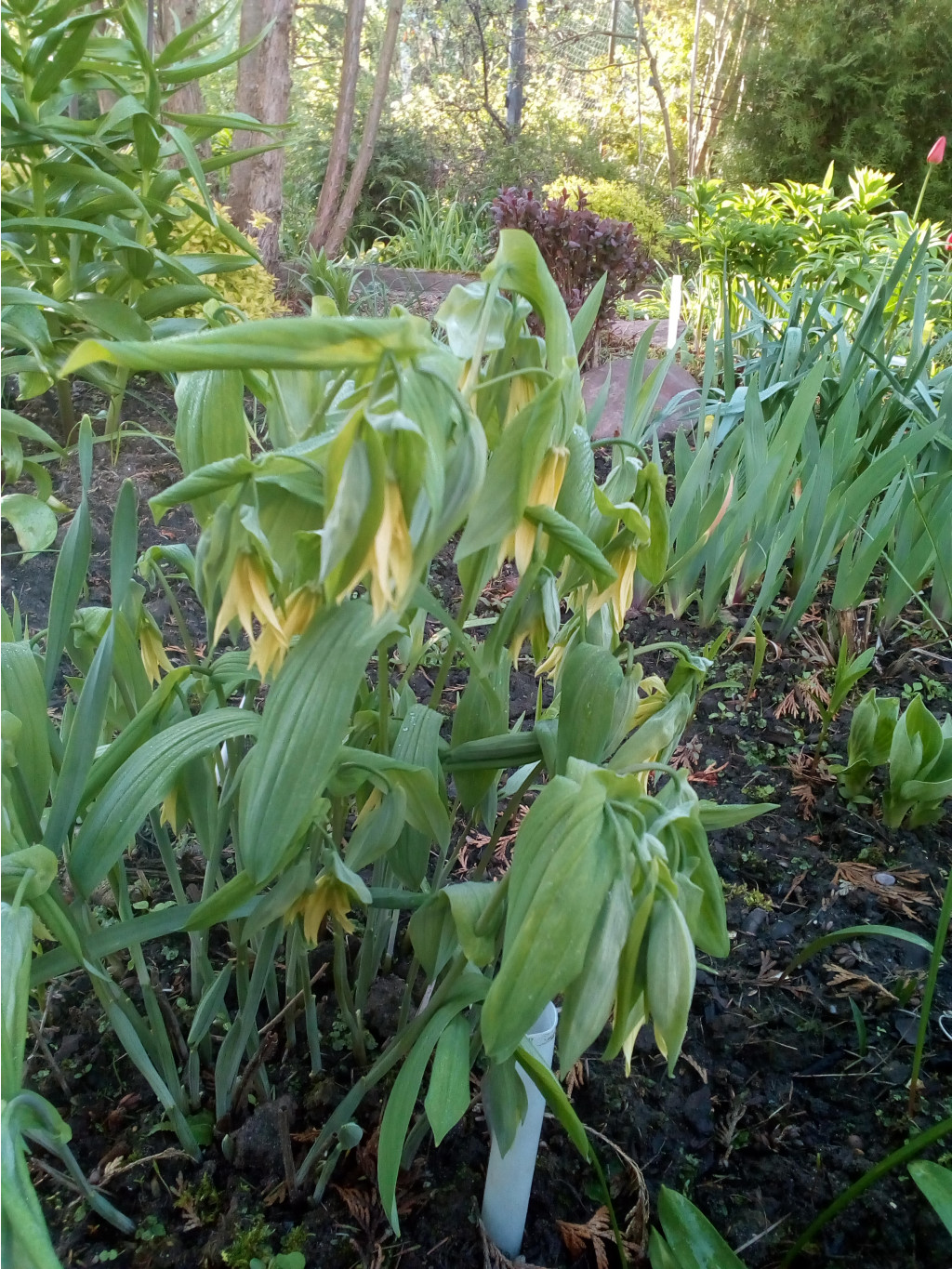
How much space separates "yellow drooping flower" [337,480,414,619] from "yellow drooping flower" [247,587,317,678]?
0.20 ft

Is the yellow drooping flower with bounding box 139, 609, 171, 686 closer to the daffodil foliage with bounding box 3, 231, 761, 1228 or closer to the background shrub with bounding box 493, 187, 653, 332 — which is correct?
the daffodil foliage with bounding box 3, 231, 761, 1228

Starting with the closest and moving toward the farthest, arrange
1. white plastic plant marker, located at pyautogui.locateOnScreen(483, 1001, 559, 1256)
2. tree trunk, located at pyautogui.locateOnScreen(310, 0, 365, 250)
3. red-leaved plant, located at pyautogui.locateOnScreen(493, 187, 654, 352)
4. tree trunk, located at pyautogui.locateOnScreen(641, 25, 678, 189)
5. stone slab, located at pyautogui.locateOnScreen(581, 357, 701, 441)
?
1. white plastic plant marker, located at pyautogui.locateOnScreen(483, 1001, 559, 1256)
2. stone slab, located at pyautogui.locateOnScreen(581, 357, 701, 441)
3. red-leaved plant, located at pyautogui.locateOnScreen(493, 187, 654, 352)
4. tree trunk, located at pyautogui.locateOnScreen(310, 0, 365, 250)
5. tree trunk, located at pyautogui.locateOnScreen(641, 25, 678, 189)

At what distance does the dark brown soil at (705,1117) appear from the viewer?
0.70 meters

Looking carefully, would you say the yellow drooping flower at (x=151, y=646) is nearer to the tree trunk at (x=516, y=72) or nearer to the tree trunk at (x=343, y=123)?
the tree trunk at (x=343, y=123)

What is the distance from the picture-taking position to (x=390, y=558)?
374mm

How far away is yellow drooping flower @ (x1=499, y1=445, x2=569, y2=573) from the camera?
475mm

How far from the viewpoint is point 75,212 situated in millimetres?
1425

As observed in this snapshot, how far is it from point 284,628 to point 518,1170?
0.47m

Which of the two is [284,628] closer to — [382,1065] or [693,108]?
[382,1065]

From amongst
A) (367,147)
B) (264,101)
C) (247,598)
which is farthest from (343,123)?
(247,598)

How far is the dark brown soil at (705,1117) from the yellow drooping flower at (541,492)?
552 millimetres

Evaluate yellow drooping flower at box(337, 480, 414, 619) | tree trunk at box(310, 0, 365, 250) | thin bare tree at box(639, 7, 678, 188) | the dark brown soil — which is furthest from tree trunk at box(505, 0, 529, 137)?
yellow drooping flower at box(337, 480, 414, 619)

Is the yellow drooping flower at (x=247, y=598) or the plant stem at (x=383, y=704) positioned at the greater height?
the yellow drooping flower at (x=247, y=598)

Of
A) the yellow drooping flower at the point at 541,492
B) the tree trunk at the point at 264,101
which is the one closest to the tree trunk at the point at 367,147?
the tree trunk at the point at 264,101
